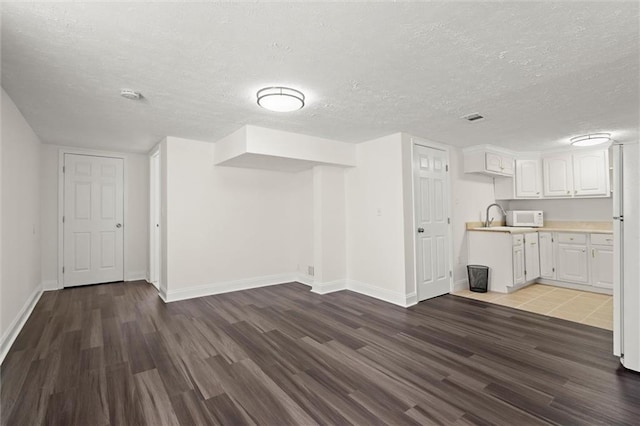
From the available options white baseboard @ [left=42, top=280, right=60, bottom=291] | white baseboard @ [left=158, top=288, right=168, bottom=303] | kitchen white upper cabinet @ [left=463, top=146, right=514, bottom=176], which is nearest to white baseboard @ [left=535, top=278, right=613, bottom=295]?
kitchen white upper cabinet @ [left=463, top=146, right=514, bottom=176]

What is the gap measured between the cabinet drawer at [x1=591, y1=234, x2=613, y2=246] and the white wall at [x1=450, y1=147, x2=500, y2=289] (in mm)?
1519

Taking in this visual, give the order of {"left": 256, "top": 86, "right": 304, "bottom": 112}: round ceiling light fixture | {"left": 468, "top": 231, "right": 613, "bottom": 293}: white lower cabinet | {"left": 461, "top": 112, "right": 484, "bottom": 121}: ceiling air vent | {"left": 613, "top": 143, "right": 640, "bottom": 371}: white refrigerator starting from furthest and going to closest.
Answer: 1. {"left": 468, "top": 231, "right": 613, "bottom": 293}: white lower cabinet
2. {"left": 461, "top": 112, "right": 484, "bottom": 121}: ceiling air vent
3. {"left": 256, "top": 86, "right": 304, "bottom": 112}: round ceiling light fixture
4. {"left": 613, "top": 143, "right": 640, "bottom": 371}: white refrigerator

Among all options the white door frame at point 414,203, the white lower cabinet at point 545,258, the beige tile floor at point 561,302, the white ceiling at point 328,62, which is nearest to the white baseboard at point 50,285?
the white ceiling at point 328,62

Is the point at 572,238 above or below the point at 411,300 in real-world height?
above

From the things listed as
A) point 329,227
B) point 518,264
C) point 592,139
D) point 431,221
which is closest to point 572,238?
point 518,264

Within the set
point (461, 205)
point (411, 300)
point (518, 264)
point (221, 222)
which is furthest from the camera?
point (461, 205)

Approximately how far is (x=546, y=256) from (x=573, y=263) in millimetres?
366

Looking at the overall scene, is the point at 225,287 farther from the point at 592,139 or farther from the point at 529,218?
the point at 592,139

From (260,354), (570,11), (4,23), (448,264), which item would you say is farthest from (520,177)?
(4,23)

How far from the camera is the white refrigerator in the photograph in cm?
231

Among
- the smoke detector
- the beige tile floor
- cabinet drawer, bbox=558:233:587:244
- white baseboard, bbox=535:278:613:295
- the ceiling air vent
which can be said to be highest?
the smoke detector

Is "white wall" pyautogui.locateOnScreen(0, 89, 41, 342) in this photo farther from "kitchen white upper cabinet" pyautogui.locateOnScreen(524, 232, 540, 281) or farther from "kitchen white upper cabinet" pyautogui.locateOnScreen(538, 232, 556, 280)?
"kitchen white upper cabinet" pyautogui.locateOnScreen(538, 232, 556, 280)

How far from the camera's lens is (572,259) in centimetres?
479

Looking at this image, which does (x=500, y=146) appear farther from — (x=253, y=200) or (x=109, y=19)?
(x=109, y=19)
